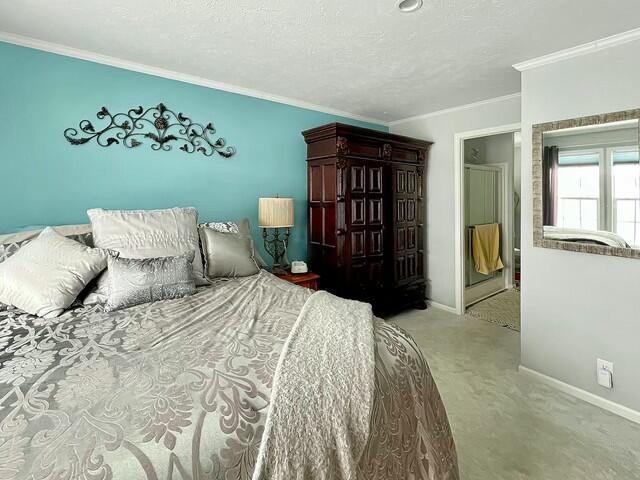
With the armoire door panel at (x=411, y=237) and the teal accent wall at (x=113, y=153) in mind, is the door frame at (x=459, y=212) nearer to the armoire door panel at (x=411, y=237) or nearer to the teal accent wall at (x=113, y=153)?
the armoire door panel at (x=411, y=237)

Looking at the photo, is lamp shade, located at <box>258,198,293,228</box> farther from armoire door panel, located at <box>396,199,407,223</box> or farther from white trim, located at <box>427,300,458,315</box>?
white trim, located at <box>427,300,458,315</box>

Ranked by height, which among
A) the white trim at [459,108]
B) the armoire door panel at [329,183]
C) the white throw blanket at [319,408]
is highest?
the white trim at [459,108]

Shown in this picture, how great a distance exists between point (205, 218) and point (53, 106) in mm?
1292

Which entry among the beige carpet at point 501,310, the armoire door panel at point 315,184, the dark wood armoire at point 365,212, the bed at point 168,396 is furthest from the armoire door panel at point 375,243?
the bed at point 168,396

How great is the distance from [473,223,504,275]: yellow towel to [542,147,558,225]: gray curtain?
2132 mm

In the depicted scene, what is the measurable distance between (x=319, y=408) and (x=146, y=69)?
111 inches

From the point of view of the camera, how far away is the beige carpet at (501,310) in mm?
3840

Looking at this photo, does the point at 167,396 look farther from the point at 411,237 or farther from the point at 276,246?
the point at 411,237

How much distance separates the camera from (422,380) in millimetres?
1339

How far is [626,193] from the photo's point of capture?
7.02 ft

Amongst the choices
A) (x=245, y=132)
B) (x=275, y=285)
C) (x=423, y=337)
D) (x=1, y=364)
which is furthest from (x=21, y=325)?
(x=423, y=337)

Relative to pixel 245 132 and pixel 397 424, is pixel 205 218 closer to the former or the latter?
pixel 245 132

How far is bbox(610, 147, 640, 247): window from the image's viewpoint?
2088 millimetres

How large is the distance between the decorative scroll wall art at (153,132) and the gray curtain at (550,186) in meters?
2.58
